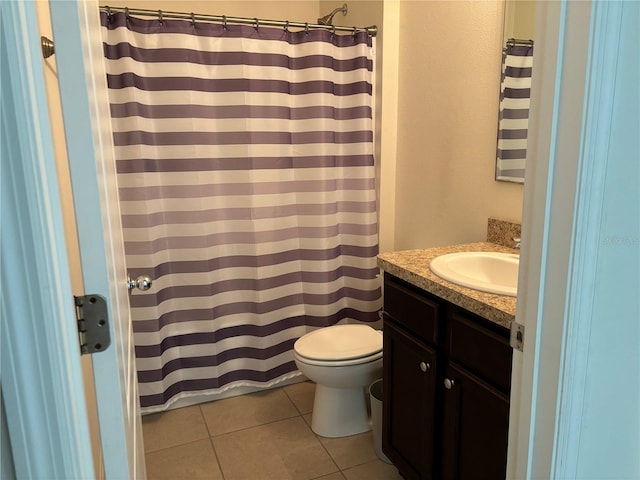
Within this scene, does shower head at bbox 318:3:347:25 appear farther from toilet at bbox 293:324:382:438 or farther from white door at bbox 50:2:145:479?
white door at bbox 50:2:145:479

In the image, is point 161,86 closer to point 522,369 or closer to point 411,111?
point 411,111

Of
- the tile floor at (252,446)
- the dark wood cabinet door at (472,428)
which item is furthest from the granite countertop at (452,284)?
the tile floor at (252,446)

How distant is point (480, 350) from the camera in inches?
56.0

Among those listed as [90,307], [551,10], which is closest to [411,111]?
[551,10]

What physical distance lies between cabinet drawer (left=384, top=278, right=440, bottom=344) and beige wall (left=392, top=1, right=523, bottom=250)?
1.83 feet

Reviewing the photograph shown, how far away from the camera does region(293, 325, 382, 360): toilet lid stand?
2166mm

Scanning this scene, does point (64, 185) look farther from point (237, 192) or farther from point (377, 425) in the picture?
point (377, 425)

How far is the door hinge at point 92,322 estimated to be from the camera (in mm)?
699

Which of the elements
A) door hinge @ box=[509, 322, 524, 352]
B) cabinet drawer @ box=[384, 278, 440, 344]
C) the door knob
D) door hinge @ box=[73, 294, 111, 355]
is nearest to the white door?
door hinge @ box=[73, 294, 111, 355]

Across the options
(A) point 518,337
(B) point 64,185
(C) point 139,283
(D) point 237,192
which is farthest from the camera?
(D) point 237,192

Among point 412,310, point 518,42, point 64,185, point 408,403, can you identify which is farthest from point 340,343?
point 64,185

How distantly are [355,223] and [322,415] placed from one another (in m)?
0.98

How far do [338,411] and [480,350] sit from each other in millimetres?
1045

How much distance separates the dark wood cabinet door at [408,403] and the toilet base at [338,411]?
0.33m
